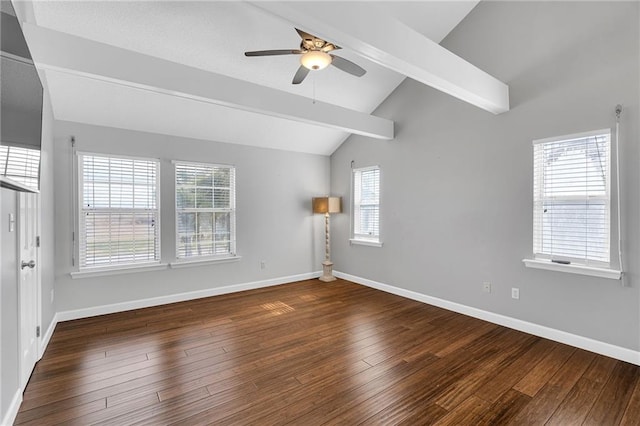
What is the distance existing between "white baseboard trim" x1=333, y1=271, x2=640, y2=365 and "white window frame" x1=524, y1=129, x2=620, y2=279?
64 centimetres

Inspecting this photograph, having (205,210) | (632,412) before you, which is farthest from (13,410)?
(632,412)

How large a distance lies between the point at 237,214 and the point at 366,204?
2.19m

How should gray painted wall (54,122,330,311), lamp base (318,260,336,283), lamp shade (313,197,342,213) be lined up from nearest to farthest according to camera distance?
gray painted wall (54,122,330,311)
lamp shade (313,197,342,213)
lamp base (318,260,336,283)

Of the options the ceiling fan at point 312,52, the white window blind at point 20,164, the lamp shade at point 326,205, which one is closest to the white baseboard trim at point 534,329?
the lamp shade at point 326,205

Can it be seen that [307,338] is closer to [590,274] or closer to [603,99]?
[590,274]

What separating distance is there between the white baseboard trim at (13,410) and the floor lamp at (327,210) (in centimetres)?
417

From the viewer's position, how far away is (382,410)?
6.74ft

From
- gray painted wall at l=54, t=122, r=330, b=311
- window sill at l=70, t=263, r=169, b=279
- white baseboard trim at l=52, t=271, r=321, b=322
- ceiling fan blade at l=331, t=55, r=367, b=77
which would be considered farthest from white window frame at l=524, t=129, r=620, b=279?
window sill at l=70, t=263, r=169, b=279

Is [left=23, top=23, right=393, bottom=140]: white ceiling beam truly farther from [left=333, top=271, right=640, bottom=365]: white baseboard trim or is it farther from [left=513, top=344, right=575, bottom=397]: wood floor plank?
[left=513, top=344, right=575, bottom=397]: wood floor plank

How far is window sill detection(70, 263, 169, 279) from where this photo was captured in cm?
375

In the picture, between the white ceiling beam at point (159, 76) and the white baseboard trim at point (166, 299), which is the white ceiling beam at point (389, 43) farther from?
the white baseboard trim at point (166, 299)

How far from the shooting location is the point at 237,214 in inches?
197

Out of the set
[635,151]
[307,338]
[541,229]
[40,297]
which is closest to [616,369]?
[541,229]

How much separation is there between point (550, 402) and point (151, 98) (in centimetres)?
474
